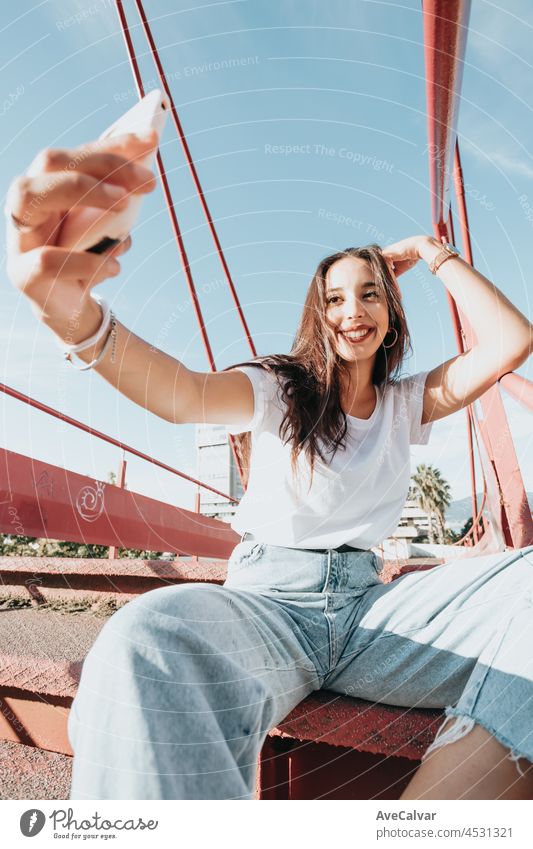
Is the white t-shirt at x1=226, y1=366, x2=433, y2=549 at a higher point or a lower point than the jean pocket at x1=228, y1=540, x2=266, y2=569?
higher

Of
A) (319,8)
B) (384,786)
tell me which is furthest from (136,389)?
(319,8)

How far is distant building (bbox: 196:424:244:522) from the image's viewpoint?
1.63 m

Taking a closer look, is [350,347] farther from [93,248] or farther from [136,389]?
[93,248]

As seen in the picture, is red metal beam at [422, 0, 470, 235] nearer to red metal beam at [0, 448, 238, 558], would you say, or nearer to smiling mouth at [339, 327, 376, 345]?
smiling mouth at [339, 327, 376, 345]

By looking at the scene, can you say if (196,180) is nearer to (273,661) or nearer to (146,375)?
(146,375)

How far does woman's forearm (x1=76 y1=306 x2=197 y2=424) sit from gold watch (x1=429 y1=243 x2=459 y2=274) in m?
0.88

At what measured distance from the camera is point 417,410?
1482 millimetres

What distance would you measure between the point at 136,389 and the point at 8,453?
1095 mm

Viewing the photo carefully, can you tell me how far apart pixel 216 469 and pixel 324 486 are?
128cm

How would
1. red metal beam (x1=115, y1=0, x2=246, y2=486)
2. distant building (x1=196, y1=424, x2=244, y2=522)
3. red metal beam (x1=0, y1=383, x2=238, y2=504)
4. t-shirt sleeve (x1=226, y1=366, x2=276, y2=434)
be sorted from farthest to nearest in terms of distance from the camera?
red metal beam (x1=115, y1=0, x2=246, y2=486)
red metal beam (x1=0, y1=383, x2=238, y2=504)
distant building (x1=196, y1=424, x2=244, y2=522)
t-shirt sleeve (x1=226, y1=366, x2=276, y2=434)

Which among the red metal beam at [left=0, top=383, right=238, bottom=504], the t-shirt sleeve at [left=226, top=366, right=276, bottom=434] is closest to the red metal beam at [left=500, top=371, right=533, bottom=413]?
the t-shirt sleeve at [left=226, top=366, right=276, bottom=434]

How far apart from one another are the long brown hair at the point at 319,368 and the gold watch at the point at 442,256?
0.42 ft

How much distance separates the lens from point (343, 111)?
1.85m

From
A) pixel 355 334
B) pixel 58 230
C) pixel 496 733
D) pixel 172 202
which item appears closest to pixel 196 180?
pixel 172 202
